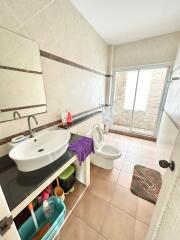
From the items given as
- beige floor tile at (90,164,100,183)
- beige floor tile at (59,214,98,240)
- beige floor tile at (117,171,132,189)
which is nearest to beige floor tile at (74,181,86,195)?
beige floor tile at (90,164,100,183)

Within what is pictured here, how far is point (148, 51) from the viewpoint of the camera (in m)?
2.43

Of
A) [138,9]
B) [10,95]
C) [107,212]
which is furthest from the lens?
[138,9]

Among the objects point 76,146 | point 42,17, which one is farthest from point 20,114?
point 42,17

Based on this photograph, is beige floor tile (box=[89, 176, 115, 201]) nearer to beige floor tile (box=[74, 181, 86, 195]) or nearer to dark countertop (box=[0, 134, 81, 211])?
beige floor tile (box=[74, 181, 86, 195])

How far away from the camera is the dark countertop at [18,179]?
2.12 feet

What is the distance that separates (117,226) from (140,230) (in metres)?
0.23

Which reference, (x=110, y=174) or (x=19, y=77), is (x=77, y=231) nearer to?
(x=110, y=174)

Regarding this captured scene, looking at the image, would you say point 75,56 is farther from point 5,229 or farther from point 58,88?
point 5,229

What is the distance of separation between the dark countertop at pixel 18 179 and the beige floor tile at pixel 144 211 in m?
1.10

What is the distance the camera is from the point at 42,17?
3.69 ft

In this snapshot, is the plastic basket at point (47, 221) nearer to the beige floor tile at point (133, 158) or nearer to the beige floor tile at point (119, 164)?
the beige floor tile at point (119, 164)

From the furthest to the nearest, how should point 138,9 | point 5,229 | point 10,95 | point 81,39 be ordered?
point 81,39
point 138,9
point 10,95
point 5,229

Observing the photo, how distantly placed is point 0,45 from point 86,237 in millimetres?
1884

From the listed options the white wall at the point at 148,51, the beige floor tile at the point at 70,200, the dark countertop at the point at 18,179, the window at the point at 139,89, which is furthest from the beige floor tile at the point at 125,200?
the white wall at the point at 148,51
